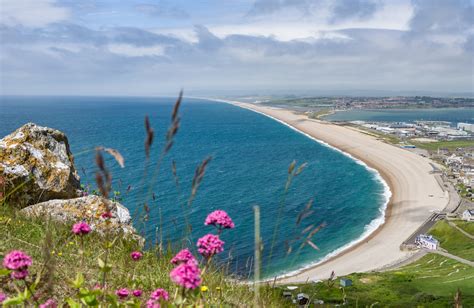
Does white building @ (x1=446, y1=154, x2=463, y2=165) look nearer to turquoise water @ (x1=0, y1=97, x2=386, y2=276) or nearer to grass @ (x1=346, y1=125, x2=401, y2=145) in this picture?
grass @ (x1=346, y1=125, x2=401, y2=145)

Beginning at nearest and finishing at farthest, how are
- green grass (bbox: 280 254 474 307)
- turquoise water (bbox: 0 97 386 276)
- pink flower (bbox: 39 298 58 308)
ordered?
pink flower (bbox: 39 298 58 308) < green grass (bbox: 280 254 474 307) < turquoise water (bbox: 0 97 386 276)

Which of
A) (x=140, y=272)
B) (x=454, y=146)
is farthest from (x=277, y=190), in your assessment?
(x=454, y=146)

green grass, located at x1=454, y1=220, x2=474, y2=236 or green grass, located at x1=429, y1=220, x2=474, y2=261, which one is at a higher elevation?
green grass, located at x1=454, y1=220, x2=474, y2=236

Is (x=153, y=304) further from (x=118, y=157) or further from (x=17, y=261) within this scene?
(x=118, y=157)

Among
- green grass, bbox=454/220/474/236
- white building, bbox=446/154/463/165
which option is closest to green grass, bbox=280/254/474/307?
green grass, bbox=454/220/474/236

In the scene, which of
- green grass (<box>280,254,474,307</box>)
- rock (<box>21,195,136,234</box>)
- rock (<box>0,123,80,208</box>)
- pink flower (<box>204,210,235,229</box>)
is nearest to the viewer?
pink flower (<box>204,210,235,229</box>)

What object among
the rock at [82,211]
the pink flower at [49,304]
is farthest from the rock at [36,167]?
the pink flower at [49,304]

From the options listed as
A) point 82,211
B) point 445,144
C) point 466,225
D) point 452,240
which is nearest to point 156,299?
point 82,211

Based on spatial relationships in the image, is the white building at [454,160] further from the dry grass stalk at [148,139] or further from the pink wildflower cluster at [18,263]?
the pink wildflower cluster at [18,263]
